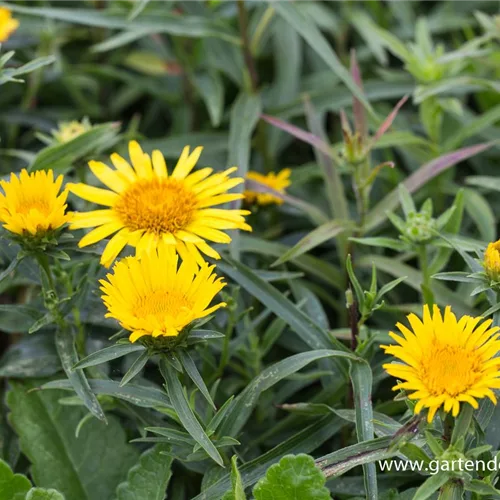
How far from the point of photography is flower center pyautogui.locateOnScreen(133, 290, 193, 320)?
1.01m

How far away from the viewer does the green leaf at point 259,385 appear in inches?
43.4

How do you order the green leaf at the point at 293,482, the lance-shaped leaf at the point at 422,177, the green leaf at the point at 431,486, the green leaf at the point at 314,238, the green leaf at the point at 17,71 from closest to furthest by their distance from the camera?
the green leaf at the point at 431,486
the green leaf at the point at 293,482
the green leaf at the point at 17,71
the green leaf at the point at 314,238
the lance-shaped leaf at the point at 422,177

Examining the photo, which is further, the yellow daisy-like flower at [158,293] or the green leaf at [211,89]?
the green leaf at [211,89]

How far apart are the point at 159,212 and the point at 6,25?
3.15ft

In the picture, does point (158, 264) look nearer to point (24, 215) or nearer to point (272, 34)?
point (24, 215)

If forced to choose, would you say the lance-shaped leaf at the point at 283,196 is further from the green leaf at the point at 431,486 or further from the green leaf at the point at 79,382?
the green leaf at the point at 431,486

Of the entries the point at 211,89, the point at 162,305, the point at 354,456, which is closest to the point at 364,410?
the point at 354,456

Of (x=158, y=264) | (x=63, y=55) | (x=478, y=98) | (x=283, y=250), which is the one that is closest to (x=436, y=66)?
(x=478, y=98)

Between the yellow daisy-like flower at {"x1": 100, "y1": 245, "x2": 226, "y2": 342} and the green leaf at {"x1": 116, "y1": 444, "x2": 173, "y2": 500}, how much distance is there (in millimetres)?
251

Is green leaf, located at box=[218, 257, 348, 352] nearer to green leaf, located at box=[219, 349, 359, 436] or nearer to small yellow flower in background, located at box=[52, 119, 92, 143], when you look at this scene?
green leaf, located at box=[219, 349, 359, 436]

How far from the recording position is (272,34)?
2.06 m

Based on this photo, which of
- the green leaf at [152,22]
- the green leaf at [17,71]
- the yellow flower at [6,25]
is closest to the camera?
the green leaf at [17,71]

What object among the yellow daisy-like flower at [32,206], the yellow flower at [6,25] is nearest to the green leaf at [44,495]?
the yellow daisy-like flower at [32,206]

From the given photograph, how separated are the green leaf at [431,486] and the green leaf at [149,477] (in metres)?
0.40
